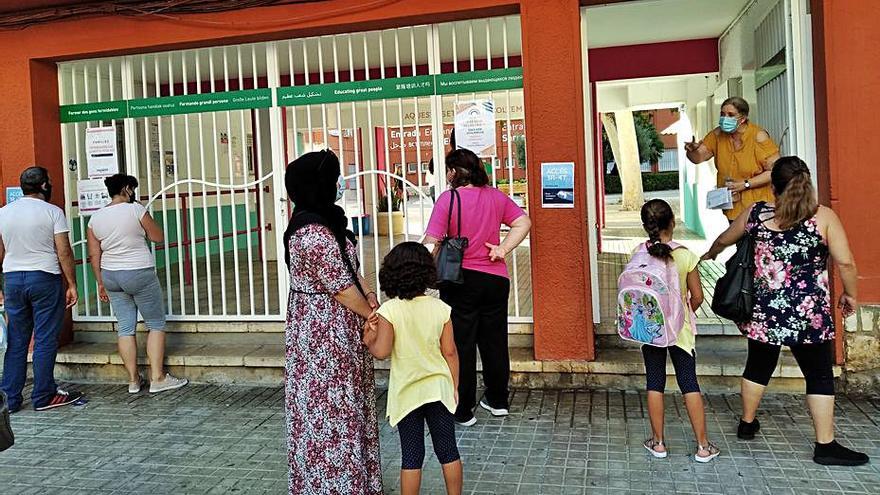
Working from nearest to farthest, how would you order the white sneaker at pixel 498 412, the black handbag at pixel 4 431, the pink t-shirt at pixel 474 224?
the black handbag at pixel 4 431, the pink t-shirt at pixel 474 224, the white sneaker at pixel 498 412

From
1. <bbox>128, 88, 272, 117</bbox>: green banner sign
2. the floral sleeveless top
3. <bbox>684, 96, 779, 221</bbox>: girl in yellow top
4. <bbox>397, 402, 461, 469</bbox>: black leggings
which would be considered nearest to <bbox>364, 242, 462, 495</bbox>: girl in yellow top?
<bbox>397, 402, 461, 469</bbox>: black leggings

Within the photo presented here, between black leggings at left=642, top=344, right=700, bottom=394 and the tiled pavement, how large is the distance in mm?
408

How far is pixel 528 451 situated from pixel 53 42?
5.21 metres

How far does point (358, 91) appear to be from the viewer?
6035mm

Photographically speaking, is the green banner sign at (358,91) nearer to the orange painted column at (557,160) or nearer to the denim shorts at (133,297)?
the orange painted column at (557,160)

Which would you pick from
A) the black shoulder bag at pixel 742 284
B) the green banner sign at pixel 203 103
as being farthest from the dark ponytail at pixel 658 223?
the green banner sign at pixel 203 103

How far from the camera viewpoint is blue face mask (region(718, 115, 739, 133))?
5.12 m

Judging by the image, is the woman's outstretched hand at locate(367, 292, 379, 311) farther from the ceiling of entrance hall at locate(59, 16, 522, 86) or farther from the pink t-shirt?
the ceiling of entrance hall at locate(59, 16, 522, 86)

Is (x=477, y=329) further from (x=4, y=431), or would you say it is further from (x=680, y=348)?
(x=4, y=431)

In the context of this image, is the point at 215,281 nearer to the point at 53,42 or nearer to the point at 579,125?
the point at 53,42

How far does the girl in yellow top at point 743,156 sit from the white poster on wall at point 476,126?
162 centimetres

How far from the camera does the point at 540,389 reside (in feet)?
18.1

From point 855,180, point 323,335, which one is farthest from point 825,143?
point 323,335

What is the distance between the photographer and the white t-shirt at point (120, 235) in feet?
18.9
